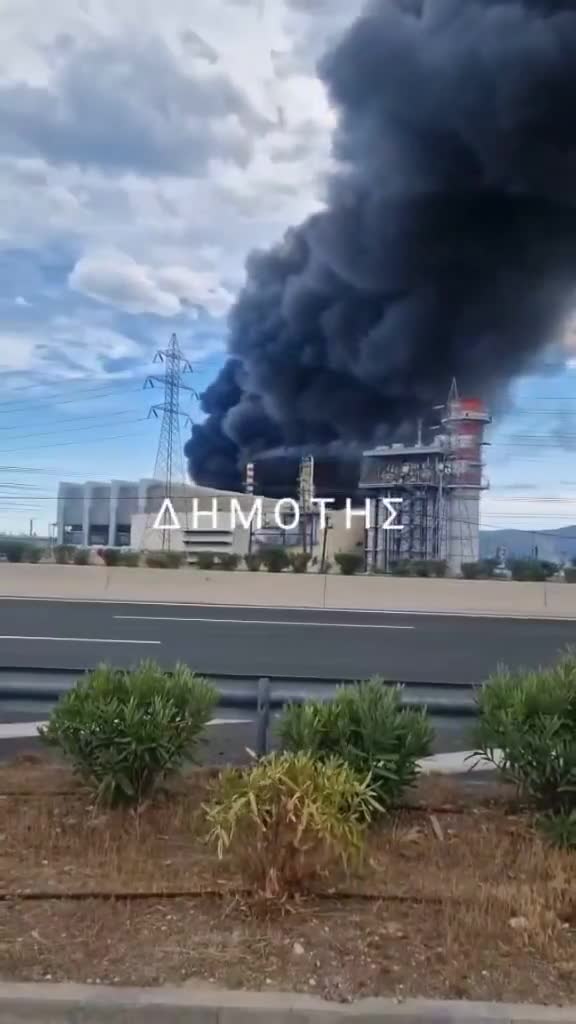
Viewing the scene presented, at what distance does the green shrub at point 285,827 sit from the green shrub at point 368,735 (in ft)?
1.97

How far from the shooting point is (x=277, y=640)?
48.3 ft

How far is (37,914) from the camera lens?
3.88 m

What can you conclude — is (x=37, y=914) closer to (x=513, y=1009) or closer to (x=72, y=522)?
(x=513, y=1009)

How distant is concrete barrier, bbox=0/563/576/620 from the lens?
22516 millimetres

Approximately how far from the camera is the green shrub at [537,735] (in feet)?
15.1

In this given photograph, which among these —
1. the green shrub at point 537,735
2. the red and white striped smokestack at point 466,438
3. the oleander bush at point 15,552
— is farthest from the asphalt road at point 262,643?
the red and white striped smokestack at point 466,438

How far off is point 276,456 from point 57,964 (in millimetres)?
82850

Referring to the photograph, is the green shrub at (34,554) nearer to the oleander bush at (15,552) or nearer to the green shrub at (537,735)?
the oleander bush at (15,552)

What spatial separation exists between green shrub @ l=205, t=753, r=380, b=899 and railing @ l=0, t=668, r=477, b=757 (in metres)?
1.37

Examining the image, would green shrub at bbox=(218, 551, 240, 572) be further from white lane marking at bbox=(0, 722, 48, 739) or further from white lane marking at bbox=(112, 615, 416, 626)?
white lane marking at bbox=(0, 722, 48, 739)

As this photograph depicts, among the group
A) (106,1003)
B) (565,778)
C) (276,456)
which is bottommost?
(106,1003)

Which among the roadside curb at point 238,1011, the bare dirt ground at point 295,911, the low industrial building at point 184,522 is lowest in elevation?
the roadside curb at point 238,1011

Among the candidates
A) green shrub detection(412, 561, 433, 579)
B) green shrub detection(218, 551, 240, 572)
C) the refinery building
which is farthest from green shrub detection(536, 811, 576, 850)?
the refinery building

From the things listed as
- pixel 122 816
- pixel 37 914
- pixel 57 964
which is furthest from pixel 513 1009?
pixel 122 816
